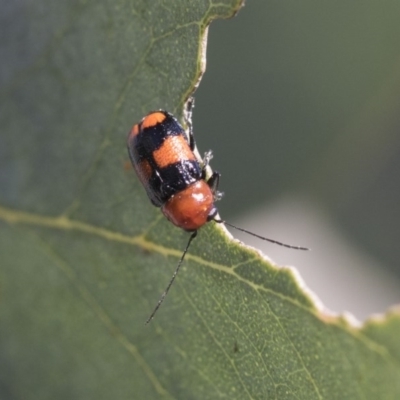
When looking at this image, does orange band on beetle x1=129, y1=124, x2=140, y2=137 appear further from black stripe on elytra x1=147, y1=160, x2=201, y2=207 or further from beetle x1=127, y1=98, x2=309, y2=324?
black stripe on elytra x1=147, y1=160, x2=201, y2=207

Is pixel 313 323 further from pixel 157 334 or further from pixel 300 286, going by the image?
pixel 157 334

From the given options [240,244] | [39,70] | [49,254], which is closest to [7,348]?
[49,254]

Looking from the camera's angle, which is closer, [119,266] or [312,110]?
[119,266]

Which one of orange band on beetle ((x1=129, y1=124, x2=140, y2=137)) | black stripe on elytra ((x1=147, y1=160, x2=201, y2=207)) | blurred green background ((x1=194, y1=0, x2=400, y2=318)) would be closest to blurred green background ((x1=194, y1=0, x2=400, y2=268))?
blurred green background ((x1=194, y1=0, x2=400, y2=318))

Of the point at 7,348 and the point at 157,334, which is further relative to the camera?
the point at 7,348

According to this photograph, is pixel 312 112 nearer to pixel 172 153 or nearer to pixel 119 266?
pixel 172 153

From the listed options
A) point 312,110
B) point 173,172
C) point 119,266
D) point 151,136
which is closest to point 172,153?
point 173,172
